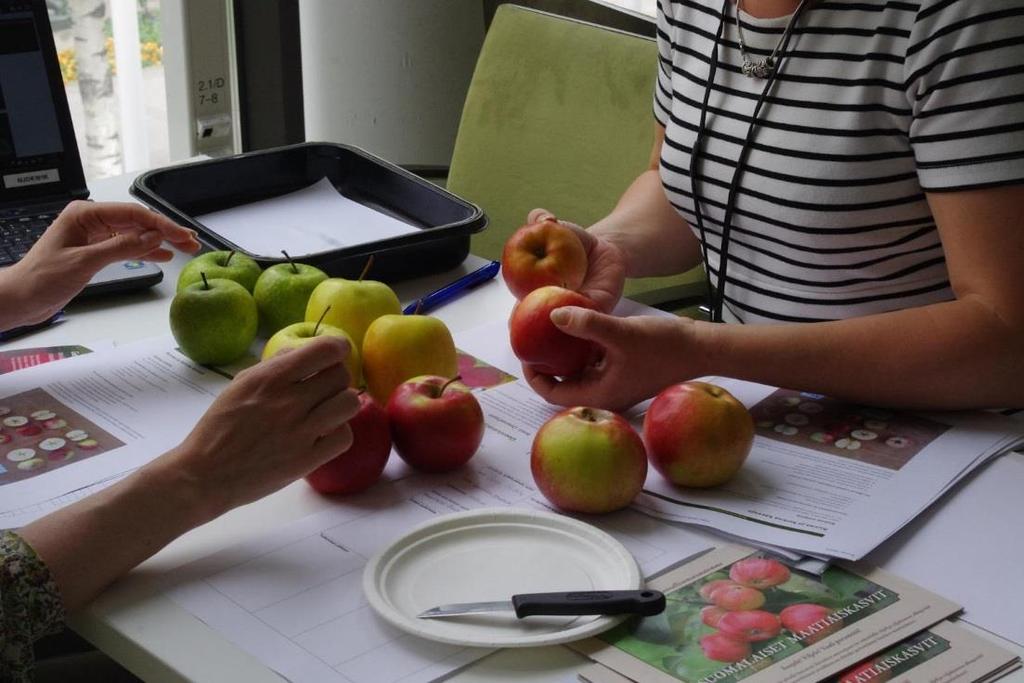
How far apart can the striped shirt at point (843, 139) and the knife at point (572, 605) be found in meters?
0.54

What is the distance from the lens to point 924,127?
115cm

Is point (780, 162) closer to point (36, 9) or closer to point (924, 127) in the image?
point (924, 127)

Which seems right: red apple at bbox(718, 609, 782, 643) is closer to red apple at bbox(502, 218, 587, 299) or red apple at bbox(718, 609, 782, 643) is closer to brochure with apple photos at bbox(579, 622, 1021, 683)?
brochure with apple photos at bbox(579, 622, 1021, 683)

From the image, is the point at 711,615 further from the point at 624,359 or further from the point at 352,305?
the point at 352,305

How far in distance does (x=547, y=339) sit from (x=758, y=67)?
428 mm

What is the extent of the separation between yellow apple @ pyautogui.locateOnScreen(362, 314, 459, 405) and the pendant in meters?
0.48

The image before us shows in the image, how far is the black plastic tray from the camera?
4.64 feet

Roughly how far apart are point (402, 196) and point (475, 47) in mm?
1133

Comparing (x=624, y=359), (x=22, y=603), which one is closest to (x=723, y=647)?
(x=624, y=359)

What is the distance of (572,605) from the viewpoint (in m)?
0.82

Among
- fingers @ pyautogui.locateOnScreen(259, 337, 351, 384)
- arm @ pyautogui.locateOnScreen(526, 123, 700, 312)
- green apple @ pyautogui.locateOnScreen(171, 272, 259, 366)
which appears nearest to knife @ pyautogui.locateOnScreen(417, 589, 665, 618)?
fingers @ pyautogui.locateOnScreen(259, 337, 351, 384)

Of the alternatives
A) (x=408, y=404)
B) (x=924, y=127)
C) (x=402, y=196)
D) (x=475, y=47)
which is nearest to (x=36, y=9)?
(x=402, y=196)

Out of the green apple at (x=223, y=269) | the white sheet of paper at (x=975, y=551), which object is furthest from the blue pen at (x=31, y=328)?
the white sheet of paper at (x=975, y=551)

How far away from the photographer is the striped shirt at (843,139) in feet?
3.62
